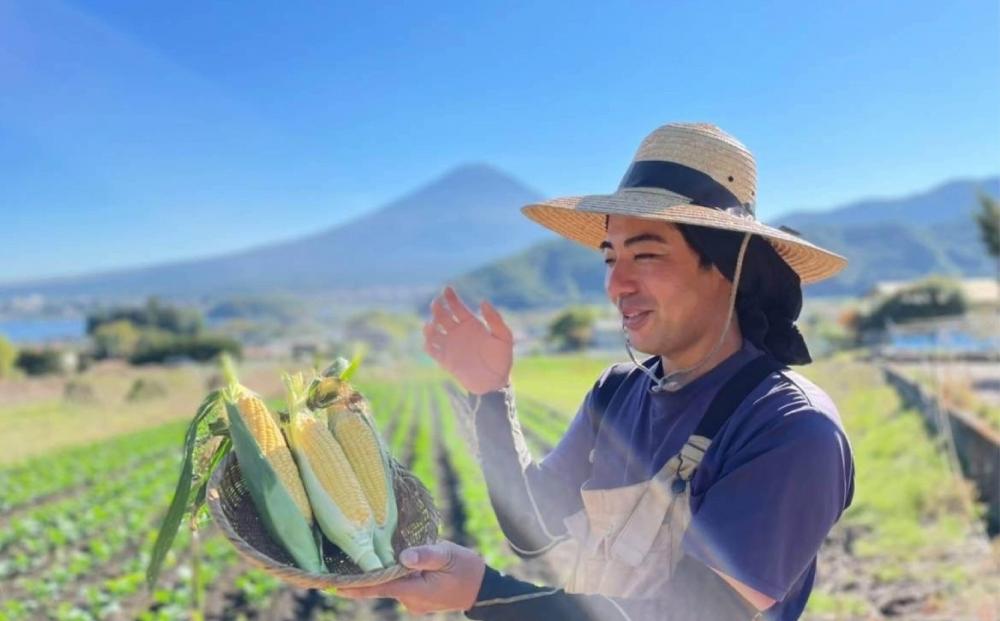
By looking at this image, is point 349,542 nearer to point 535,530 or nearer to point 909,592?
point 535,530

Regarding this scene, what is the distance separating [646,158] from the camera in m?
1.70

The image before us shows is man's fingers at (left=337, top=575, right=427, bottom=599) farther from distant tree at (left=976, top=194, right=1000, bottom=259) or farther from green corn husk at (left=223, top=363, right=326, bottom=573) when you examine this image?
distant tree at (left=976, top=194, right=1000, bottom=259)

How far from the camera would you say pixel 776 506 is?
130cm

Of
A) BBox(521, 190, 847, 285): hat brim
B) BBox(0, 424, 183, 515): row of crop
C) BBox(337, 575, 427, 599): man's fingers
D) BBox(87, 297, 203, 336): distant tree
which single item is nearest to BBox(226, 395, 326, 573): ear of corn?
BBox(337, 575, 427, 599): man's fingers

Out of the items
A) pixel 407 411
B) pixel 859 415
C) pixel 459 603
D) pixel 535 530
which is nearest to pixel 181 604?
pixel 535 530

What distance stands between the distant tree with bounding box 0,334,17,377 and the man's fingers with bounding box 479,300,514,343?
169ft

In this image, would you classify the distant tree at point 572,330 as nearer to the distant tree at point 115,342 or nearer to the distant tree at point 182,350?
the distant tree at point 182,350

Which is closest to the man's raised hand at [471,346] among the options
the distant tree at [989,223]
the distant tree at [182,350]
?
the distant tree at [989,223]

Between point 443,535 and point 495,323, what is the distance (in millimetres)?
5936

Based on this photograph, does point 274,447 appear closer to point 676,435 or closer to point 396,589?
point 396,589

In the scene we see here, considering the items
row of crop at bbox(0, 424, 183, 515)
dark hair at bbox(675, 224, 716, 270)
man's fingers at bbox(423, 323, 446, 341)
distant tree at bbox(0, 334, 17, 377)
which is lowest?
distant tree at bbox(0, 334, 17, 377)

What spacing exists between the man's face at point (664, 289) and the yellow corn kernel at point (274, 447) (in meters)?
0.73

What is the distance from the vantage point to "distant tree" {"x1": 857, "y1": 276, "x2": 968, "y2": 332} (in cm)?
4290

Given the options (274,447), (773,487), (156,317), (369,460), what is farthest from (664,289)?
(156,317)
